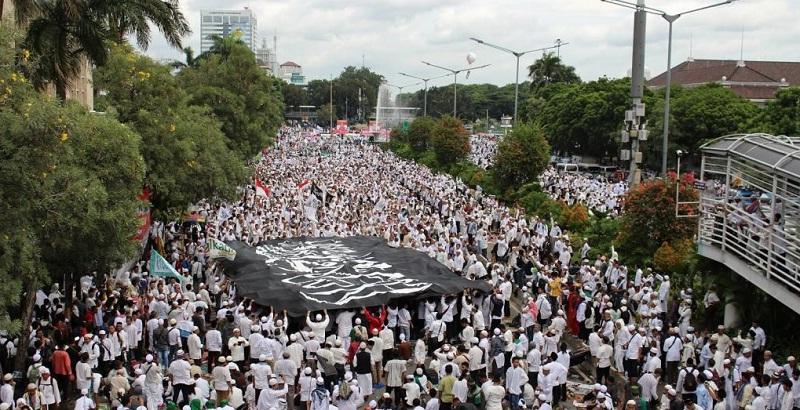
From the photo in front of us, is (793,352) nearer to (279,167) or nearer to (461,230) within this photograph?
(461,230)

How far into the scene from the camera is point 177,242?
2427cm

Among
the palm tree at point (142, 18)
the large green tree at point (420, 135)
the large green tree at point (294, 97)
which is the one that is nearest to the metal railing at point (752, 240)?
the palm tree at point (142, 18)

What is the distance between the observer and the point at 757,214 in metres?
14.9

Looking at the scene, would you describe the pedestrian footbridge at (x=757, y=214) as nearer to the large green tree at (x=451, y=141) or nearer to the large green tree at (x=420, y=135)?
the large green tree at (x=451, y=141)

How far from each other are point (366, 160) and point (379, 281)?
40.3 m

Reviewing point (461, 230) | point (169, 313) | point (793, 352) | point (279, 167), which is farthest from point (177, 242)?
point (279, 167)

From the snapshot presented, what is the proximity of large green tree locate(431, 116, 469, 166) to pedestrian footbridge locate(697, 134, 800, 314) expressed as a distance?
32.3 meters

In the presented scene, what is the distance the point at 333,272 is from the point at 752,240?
27.1ft

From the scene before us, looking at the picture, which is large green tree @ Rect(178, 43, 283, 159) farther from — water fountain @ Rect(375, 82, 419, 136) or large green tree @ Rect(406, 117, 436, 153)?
water fountain @ Rect(375, 82, 419, 136)

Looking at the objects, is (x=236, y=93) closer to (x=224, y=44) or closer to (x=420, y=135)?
(x=224, y=44)

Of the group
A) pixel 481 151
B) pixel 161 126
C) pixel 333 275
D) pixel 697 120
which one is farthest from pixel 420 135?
pixel 333 275

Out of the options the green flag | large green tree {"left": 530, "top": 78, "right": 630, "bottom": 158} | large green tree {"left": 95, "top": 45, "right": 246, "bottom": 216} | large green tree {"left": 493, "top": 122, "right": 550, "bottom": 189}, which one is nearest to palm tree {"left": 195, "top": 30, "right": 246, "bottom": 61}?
large green tree {"left": 493, "top": 122, "right": 550, "bottom": 189}

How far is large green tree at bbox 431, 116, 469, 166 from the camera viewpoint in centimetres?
4850

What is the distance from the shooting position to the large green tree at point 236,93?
33562 millimetres
